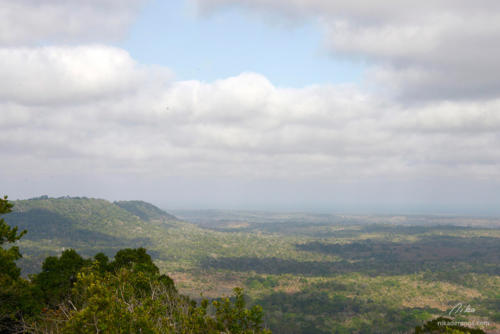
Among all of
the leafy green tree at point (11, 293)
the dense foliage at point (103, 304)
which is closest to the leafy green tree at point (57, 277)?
the dense foliage at point (103, 304)

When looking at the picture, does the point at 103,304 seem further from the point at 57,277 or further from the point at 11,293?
the point at 57,277

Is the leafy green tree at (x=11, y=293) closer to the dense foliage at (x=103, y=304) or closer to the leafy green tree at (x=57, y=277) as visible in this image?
the dense foliage at (x=103, y=304)

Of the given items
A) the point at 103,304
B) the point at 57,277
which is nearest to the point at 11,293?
the point at 57,277

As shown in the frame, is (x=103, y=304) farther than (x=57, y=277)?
No

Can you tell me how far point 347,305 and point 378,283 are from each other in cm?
4879

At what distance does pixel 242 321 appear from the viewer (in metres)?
20.4

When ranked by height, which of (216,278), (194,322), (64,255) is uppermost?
(194,322)

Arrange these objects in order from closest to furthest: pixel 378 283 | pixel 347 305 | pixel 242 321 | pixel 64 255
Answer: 1. pixel 242 321
2. pixel 64 255
3. pixel 347 305
4. pixel 378 283

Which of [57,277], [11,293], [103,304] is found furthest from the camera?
[57,277]

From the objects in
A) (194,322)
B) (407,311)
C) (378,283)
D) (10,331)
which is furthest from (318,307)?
(194,322)

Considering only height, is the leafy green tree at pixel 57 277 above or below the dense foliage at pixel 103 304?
below

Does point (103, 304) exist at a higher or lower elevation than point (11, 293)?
→ higher

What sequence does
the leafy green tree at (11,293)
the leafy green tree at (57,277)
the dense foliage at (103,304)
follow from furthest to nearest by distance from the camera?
the leafy green tree at (57,277)
the leafy green tree at (11,293)
the dense foliage at (103,304)

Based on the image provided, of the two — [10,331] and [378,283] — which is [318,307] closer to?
[378,283]
